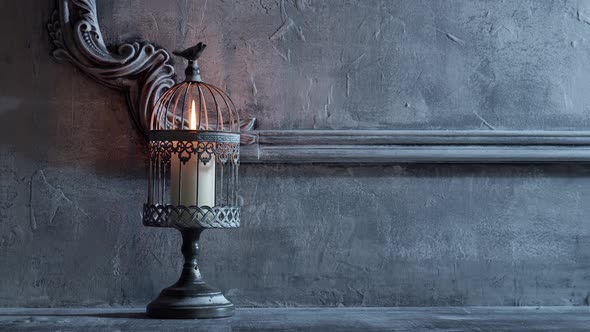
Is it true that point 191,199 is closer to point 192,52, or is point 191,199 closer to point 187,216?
point 187,216

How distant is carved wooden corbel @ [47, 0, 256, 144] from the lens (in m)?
1.61

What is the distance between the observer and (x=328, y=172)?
1.67 meters

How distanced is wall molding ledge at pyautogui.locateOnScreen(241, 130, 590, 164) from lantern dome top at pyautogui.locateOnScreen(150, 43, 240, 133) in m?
0.07

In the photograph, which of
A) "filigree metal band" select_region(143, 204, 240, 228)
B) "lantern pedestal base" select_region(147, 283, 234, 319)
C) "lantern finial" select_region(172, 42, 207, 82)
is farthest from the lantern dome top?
"lantern pedestal base" select_region(147, 283, 234, 319)

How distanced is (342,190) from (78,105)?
0.55m

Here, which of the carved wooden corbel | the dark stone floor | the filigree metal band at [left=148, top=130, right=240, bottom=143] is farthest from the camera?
the carved wooden corbel

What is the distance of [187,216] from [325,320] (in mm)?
300

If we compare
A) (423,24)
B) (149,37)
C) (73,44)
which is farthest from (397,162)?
(73,44)

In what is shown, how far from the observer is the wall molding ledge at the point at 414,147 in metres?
1.64

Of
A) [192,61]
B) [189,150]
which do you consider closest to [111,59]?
[192,61]

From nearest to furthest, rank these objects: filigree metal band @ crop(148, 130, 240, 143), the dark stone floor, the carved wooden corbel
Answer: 1. the dark stone floor
2. filigree metal band @ crop(148, 130, 240, 143)
3. the carved wooden corbel

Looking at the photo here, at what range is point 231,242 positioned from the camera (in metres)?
1.65

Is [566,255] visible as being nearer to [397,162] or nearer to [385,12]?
[397,162]

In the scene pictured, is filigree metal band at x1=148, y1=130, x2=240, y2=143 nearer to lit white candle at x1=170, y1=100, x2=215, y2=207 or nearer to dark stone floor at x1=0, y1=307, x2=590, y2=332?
lit white candle at x1=170, y1=100, x2=215, y2=207
